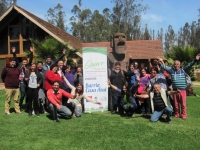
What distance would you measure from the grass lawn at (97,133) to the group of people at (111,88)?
353 millimetres

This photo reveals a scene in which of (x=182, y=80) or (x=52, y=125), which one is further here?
(x=182, y=80)

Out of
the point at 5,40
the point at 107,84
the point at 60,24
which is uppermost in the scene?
the point at 60,24

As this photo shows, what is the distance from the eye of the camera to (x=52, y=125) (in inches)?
220

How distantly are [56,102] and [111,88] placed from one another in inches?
69.7

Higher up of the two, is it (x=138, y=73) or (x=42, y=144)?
(x=138, y=73)

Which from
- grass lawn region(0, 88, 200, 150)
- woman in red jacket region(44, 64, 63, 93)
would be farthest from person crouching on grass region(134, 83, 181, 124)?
woman in red jacket region(44, 64, 63, 93)

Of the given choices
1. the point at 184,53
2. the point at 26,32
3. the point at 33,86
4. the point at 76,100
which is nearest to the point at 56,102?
the point at 76,100

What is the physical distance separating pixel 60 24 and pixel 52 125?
39.8 meters

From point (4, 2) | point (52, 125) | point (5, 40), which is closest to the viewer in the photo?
point (52, 125)

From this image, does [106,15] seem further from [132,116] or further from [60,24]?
[132,116]

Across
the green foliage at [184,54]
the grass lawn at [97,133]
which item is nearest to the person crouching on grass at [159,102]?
the grass lawn at [97,133]

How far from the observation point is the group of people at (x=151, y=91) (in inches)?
237

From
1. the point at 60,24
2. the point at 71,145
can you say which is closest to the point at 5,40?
the point at 71,145

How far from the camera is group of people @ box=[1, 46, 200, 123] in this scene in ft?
19.9
